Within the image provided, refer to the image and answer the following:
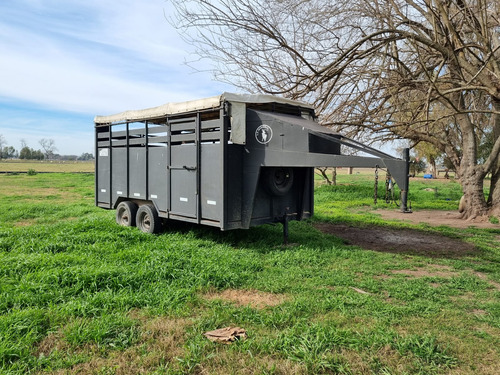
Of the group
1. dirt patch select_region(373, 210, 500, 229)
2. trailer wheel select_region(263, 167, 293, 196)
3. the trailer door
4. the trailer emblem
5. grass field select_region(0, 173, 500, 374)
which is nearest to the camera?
grass field select_region(0, 173, 500, 374)

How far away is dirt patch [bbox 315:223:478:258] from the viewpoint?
26.1 ft

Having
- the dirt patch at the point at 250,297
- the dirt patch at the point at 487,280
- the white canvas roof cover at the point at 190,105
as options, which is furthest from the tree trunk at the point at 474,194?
the dirt patch at the point at 250,297

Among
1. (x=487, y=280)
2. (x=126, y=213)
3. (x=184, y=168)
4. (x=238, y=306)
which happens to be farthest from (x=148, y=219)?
(x=487, y=280)

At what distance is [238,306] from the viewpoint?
4.59 m

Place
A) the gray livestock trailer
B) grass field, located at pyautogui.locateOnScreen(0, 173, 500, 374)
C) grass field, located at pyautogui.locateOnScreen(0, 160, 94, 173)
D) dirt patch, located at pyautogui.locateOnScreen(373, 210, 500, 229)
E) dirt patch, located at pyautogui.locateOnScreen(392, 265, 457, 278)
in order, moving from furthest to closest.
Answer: grass field, located at pyautogui.locateOnScreen(0, 160, 94, 173) → dirt patch, located at pyautogui.locateOnScreen(373, 210, 500, 229) → the gray livestock trailer → dirt patch, located at pyautogui.locateOnScreen(392, 265, 457, 278) → grass field, located at pyautogui.locateOnScreen(0, 173, 500, 374)

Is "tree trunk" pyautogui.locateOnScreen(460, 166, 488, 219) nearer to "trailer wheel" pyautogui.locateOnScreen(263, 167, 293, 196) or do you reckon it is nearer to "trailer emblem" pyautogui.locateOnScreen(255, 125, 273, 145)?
"trailer wheel" pyautogui.locateOnScreen(263, 167, 293, 196)

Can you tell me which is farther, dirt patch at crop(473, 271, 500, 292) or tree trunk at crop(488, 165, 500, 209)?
tree trunk at crop(488, 165, 500, 209)

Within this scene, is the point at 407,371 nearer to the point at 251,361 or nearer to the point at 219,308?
the point at 251,361

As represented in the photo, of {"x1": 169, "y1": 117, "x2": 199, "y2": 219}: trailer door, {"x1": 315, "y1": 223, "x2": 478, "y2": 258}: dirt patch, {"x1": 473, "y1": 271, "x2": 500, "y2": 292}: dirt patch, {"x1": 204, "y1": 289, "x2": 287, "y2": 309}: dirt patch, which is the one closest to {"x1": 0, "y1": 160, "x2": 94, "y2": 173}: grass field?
{"x1": 169, "y1": 117, "x2": 199, "y2": 219}: trailer door

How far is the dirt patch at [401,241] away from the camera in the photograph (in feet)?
26.1

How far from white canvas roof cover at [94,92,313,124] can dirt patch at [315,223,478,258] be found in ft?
11.2

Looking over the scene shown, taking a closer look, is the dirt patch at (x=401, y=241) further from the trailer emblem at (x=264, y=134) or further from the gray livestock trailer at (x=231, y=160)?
the trailer emblem at (x=264, y=134)

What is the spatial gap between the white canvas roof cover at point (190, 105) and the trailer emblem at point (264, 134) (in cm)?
53

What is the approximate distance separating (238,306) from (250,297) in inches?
15.3
